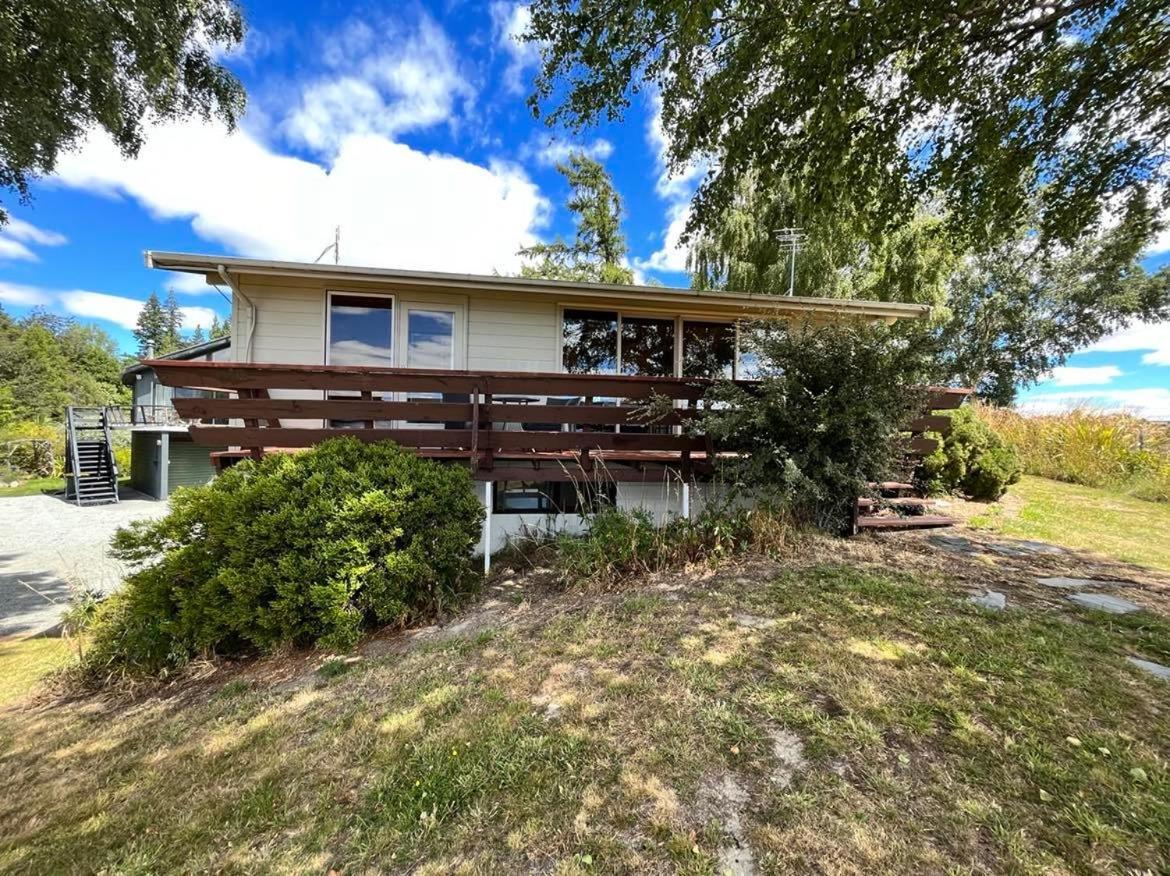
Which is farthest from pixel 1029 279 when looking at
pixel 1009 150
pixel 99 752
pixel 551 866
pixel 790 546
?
pixel 99 752

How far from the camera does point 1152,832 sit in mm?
1439

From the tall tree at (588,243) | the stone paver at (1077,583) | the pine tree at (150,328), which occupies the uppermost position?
the pine tree at (150,328)

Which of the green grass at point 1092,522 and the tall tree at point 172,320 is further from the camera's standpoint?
the tall tree at point 172,320

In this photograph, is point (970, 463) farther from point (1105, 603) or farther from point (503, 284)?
point (503, 284)

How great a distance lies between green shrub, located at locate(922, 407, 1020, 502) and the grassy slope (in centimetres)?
432

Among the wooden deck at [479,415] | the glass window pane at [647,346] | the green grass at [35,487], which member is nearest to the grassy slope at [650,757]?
the wooden deck at [479,415]

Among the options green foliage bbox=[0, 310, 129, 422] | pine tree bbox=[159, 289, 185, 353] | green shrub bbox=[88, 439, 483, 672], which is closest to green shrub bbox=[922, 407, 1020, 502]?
green shrub bbox=[88, 439, 483, 672]

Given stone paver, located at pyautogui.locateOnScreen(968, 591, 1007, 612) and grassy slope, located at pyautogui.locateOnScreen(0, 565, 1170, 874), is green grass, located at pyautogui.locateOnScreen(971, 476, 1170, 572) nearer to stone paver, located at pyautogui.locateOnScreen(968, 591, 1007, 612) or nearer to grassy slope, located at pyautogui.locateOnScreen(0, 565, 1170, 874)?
stone paver, located at pyautogui.locateOnScreen(968, 591, 1007, 612)

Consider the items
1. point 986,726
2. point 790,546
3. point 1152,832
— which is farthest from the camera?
point 790,546

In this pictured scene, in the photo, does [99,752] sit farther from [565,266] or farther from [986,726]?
[565,266]

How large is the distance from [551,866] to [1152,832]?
184 cm

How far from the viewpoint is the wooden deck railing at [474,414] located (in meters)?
4.24

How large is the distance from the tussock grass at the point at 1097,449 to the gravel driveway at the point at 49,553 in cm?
1351

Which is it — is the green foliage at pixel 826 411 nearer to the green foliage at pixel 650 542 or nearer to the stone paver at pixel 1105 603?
the green foliage at pixel 650 542
